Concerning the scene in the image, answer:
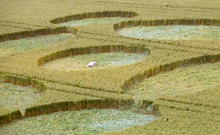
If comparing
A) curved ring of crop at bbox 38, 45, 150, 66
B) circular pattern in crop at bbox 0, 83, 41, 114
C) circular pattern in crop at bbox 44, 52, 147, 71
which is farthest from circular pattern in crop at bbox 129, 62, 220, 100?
circular pattern in crop at bbox 0, 83, 41, 114

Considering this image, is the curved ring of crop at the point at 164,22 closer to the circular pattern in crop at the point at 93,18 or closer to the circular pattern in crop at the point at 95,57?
the circular pattern in crop at the point at 93,18

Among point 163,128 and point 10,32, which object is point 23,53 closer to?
point 10,32

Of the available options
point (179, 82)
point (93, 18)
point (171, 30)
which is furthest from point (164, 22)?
point (179, 82)

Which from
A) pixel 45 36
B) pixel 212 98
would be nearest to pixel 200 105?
pixel 212 98

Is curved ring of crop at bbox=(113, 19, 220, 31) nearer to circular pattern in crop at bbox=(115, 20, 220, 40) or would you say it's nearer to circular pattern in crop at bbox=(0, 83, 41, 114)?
circular pattern in crop at bbox=(115, 20, 220, 40)

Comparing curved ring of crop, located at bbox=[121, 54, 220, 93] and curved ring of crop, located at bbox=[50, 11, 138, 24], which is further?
curved ring of crop, located at bbox=[50, 11, 138, 24]

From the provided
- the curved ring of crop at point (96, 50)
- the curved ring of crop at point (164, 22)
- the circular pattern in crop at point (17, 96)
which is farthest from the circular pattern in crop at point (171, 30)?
the circular pattern in crop at point (17, 96)

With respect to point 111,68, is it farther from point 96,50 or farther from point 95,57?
point 96,50
